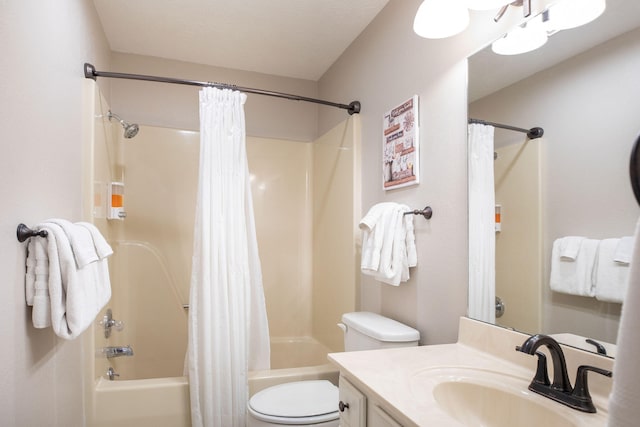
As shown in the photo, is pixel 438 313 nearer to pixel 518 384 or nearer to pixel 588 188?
pixel 518 384

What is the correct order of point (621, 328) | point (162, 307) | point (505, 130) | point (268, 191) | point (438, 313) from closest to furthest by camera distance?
point (621, 328)
point (505, 130)
point (438, 313)
point (162, 307)
point (268, 191)

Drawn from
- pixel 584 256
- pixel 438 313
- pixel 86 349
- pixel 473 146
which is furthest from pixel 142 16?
pixel 584 256

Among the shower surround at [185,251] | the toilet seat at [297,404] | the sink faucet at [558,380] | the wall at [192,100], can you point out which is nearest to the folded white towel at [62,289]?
the shower surround at [185,251]

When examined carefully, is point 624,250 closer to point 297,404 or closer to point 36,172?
point 297,404

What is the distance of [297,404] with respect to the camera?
1614mm

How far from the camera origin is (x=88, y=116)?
1747 mm

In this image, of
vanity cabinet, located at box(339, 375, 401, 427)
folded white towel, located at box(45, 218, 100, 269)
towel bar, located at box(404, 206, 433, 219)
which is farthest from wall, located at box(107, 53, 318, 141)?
vanity cabinet, located at box(339, 375, 401, 427)

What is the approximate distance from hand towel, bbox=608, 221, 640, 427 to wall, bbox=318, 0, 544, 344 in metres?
0.97

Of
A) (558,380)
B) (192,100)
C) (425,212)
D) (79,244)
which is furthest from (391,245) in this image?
(192,100)

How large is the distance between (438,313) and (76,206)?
1654 millimetres

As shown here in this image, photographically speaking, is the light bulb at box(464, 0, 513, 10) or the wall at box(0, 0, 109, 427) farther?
the light bulb at box(464, 0, 513, 10)

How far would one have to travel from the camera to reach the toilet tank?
1.51m

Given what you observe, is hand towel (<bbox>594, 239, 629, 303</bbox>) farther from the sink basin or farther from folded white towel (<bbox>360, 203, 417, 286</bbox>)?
folded white towel (<bbox>360, 203, 417, 286</bbox>)

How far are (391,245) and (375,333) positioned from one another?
39 centimetres
